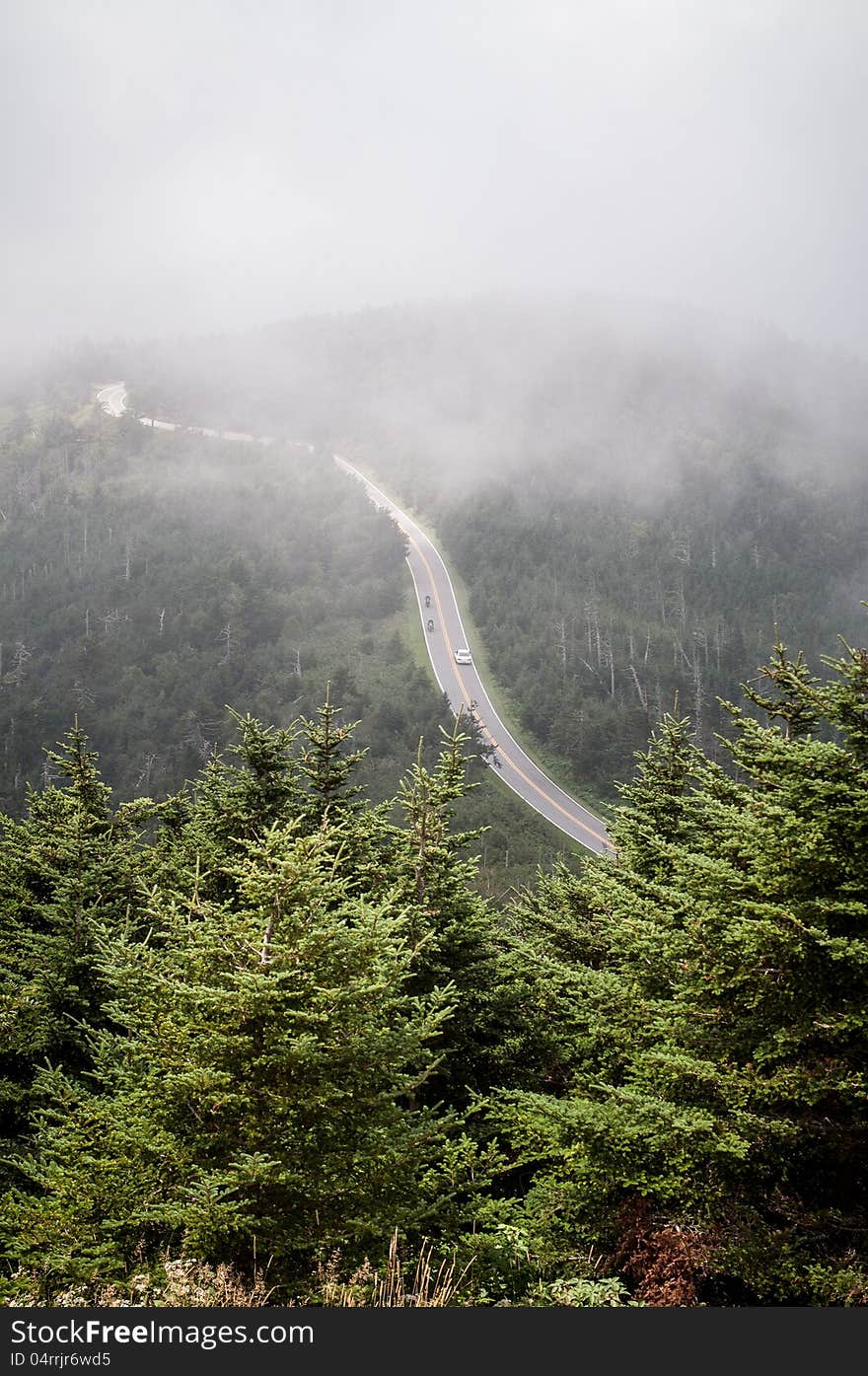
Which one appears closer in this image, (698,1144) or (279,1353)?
(279,1353)

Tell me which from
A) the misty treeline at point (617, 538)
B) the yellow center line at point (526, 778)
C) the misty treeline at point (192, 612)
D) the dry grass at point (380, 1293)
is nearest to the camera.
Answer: the dry grass at point (380, 1293)

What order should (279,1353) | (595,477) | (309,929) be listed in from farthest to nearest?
(595,477)
(309,929)
(279,1353)

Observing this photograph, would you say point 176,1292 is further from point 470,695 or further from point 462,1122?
point 470,695

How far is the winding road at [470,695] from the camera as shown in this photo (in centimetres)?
7238

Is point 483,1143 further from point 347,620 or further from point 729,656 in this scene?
point 729,656

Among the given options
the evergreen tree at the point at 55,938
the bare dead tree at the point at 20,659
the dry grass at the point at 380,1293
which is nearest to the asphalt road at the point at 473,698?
the evergreen tree at the point at 55,938

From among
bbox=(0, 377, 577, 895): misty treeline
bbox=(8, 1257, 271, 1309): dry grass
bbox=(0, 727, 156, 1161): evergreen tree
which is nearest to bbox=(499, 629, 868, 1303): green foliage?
bbox=(8, 1257, 271, 1309): dry grass

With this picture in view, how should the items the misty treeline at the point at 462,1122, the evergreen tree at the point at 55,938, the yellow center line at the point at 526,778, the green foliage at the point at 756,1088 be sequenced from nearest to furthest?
the misty treeline at the point at 462,1122 < the green foliage at the point at 756,1088 < the evergreen tree at the point at 55,938 < the yellow center line at the point at 526,778

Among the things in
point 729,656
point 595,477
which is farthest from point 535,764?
point 595,477

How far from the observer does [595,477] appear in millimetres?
160750

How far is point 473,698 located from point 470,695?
5.92ft

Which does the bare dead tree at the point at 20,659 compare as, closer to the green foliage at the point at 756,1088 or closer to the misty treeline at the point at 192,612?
the misty treeline at the point at 192,612

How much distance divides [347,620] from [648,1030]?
312 feet

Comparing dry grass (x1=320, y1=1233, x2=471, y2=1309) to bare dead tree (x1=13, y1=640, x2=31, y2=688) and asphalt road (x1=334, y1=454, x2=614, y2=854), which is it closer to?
asphalt road (x1=334, y1=454, x2=614, y2=854)
